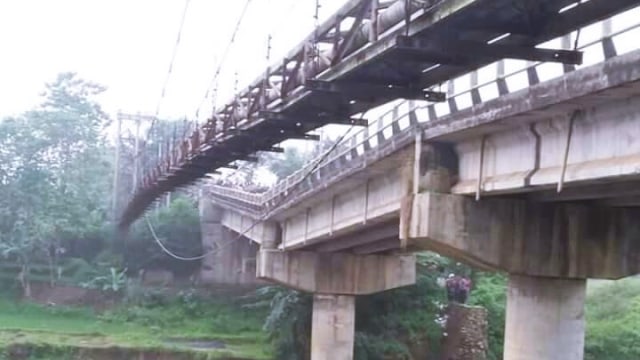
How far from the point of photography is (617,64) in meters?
8.46

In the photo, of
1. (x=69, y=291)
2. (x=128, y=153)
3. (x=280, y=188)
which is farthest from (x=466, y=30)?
(x=128, y=153)

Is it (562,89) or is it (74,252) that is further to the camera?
(74,252)

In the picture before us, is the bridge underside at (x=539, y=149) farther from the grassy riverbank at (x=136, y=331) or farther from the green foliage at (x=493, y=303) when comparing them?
the grassy riverbank at (x=136, y=331)

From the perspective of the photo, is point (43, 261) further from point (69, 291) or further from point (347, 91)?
point (347, 91)

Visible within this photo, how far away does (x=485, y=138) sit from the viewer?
1236 centimetres

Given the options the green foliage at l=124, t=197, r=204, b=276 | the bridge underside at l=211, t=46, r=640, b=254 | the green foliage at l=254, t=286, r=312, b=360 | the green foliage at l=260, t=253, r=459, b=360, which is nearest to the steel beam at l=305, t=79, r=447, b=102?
the bridge underside at l=211, t=46, r=640, b=254

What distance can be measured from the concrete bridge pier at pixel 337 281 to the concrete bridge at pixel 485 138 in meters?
4.86

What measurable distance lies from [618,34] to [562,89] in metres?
0.98

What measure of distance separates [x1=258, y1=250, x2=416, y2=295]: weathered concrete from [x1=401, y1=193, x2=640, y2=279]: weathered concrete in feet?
43.1

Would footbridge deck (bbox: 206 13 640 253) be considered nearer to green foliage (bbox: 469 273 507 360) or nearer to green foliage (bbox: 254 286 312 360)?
green foliage (bbox: 254 286 312 360)

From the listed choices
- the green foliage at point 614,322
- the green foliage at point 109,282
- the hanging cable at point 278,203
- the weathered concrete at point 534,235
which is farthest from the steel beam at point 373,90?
the green foliage at point 109,282

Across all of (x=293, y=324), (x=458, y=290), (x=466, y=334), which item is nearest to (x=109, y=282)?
(x=293, y=324)

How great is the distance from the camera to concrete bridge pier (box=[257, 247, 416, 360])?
25781 mm

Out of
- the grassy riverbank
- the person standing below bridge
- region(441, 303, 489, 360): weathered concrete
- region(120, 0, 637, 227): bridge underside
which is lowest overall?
the grassy riverbank
